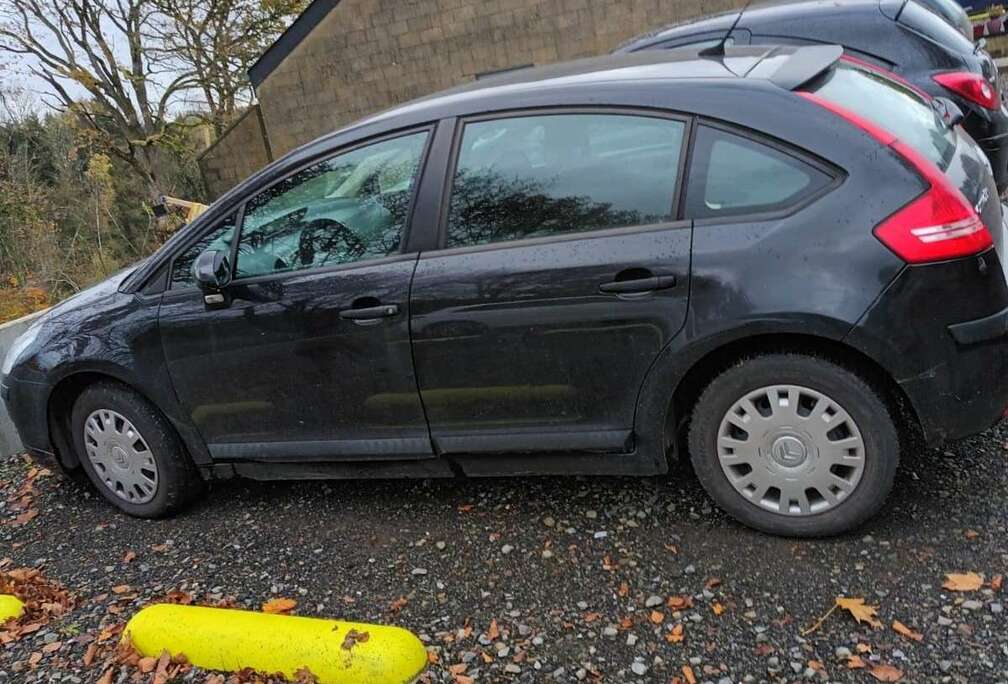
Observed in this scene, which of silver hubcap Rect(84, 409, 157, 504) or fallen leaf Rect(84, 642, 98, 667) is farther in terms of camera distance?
silver hubcap Rect(84, 409, 157, 504)

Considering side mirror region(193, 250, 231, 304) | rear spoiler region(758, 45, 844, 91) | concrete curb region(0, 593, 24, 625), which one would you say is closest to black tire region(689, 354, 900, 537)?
rear spoiler region(758, 45, 844, 91)

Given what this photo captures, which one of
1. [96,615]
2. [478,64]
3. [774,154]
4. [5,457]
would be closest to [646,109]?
[774,154]

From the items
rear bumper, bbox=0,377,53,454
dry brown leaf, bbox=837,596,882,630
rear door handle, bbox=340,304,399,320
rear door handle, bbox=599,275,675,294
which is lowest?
dry brown leaf, bbox=837,596,882,630

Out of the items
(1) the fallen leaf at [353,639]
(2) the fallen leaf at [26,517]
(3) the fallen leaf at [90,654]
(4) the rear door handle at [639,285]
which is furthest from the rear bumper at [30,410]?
(4) the rear door handle at [639,285]

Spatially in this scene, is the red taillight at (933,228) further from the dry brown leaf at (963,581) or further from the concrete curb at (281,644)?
the concrete curb at (281,644)

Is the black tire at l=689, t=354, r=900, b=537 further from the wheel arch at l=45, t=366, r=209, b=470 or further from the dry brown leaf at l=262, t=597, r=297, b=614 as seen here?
the wheel arch at l=45, t=366, r=209, b=470

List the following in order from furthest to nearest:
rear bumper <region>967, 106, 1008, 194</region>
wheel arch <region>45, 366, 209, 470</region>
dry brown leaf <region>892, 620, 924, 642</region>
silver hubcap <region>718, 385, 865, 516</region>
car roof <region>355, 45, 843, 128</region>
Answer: rear bumper <region>967, 106, 1008, 194</region>, wheel arch <region>45, 366, 209, 470</region>, car roof <region>355, 45, 843, 128</region>, silver hubcap <region>718, 385, 865, 516</region>, dry brown leaf <region>892, 620, 924, 642</region>

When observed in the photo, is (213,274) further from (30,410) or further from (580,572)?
(580,572)

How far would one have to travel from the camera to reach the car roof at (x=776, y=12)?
5.76 metres

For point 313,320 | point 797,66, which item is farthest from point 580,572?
point 797,66

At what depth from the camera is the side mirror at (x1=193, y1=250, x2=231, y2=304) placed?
345cm

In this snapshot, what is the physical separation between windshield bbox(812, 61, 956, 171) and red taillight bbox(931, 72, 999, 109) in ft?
7.09

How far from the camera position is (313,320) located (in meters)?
3.38

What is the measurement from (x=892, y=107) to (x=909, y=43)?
293 cm
